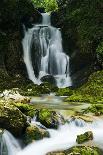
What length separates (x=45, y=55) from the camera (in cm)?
2870

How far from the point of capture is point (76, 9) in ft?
103

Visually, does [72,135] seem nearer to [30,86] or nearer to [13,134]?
[13,134]

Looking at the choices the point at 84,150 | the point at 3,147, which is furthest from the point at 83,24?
the point at 84,150

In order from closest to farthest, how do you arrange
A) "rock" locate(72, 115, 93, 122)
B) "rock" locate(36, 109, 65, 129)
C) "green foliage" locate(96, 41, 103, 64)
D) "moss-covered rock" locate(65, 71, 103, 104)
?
"rock" locate(36, 109, 65, 129), "rock" locate(72, 115, 93, 122), "moss-covered rock" locate(65, 71, 103, 104), "green foliage" locate(96, 41, 103, 64)

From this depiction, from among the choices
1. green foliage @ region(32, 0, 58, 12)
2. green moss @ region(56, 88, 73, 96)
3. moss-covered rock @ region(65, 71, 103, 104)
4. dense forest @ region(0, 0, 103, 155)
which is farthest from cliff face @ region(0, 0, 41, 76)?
moss-covered rock @ region(65, 71, 103, 104)

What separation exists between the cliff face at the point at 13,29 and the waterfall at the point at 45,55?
1.90 feet

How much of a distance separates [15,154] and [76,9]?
19.9m

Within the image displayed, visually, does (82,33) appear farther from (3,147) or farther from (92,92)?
(3,147)

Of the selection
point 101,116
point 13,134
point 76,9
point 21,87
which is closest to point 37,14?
point 76,9

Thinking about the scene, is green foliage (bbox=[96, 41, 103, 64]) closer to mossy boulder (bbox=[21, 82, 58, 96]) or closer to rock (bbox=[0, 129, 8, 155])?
mossy boulder (bbox=[21, 82, 58, 96])

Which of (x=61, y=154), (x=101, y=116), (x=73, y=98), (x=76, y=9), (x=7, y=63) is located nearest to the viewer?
(x=61, y=154)

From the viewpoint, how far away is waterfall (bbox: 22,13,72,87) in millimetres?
27702

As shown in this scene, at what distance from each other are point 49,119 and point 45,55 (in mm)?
14280

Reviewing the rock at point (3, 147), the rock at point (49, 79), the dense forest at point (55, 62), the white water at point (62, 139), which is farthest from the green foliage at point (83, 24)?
the rock at point (3, 147)
